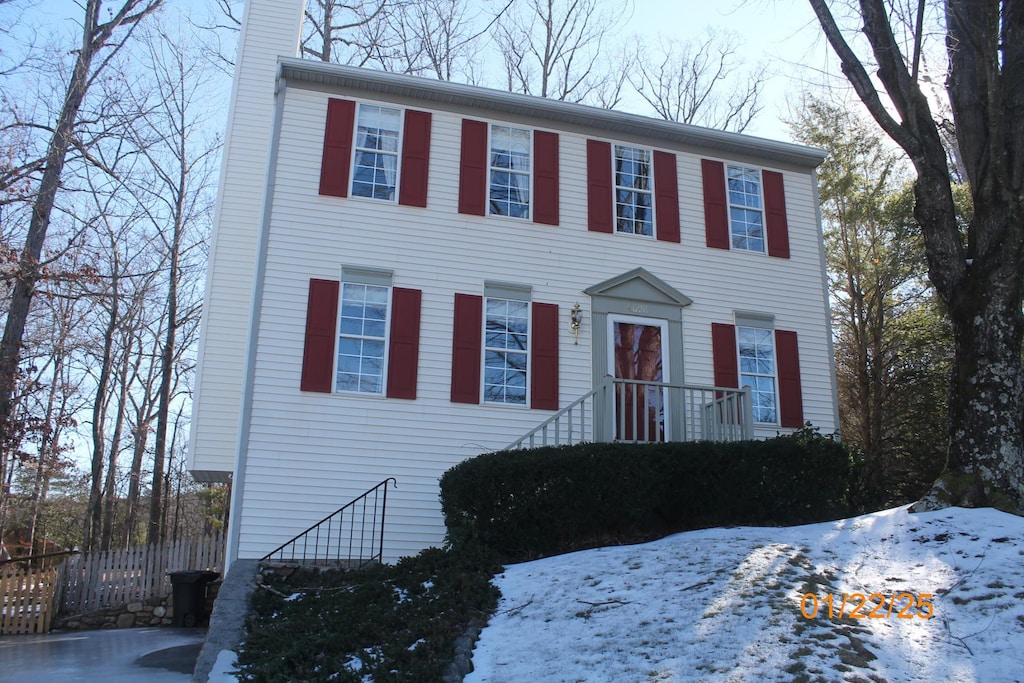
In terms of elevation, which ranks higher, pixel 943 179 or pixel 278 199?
pixel 278 199

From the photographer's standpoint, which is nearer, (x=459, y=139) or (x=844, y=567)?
(x=844, y=567)

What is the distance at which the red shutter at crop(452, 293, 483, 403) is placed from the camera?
10.7 metres

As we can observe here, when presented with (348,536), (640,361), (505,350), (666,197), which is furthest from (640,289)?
(348,536)

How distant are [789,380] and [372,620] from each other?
25.6 feet

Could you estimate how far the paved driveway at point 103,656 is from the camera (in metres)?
7.55

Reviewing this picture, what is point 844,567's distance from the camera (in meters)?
6.63

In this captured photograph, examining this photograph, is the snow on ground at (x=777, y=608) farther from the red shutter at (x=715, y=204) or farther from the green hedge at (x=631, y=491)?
the red shutter at (x=715, y=204)

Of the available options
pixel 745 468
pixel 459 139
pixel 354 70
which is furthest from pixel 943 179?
pixel 354 70

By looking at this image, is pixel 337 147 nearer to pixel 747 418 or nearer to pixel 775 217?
pixel 747 418

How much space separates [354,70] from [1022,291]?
8.72 meters

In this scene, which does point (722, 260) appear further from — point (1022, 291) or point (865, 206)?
point (865, 206)

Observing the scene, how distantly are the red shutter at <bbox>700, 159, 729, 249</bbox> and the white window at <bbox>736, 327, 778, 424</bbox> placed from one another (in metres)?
1.50
